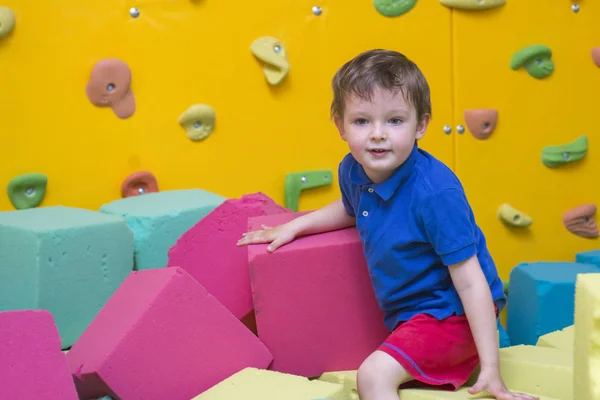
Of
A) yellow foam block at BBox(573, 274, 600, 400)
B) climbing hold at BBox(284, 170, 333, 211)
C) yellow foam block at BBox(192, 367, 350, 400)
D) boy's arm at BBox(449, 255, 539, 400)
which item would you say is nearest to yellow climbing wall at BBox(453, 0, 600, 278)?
climbing hold at BBox(284, 170, 333, 211)

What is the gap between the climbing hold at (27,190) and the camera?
6.71 ft

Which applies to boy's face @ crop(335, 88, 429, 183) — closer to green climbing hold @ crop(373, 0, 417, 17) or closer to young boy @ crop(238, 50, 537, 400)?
young boy @ crop(238, 50, 537, 400)

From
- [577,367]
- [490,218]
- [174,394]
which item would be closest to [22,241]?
[174,394]

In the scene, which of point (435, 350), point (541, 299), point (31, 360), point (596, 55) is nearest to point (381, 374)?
point (435, 350)

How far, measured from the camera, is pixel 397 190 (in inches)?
59.9

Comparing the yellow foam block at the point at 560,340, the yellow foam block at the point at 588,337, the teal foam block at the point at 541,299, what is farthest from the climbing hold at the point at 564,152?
the yellow foam block at the point at 588,337

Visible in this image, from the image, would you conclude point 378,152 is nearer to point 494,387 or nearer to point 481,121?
point 494,387

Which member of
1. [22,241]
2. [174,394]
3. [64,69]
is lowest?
[174,394]

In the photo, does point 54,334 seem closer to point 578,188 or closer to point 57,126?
point 57,126

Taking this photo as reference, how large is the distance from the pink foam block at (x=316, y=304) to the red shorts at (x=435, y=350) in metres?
0.17

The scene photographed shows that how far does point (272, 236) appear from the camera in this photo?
5.50 feet

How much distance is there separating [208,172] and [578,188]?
121cm

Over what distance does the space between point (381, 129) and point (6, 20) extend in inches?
41.2

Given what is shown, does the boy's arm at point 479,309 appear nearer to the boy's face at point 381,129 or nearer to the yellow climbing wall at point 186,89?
the boy's face at point 381,129
